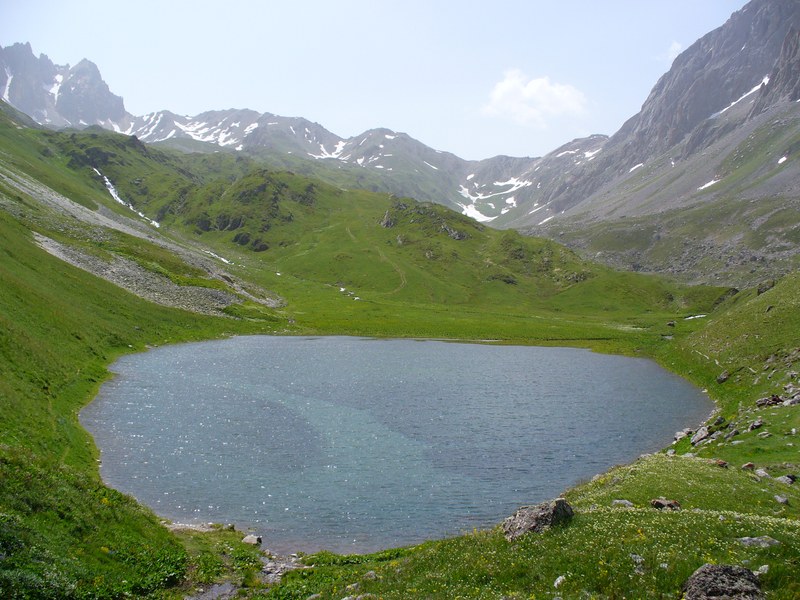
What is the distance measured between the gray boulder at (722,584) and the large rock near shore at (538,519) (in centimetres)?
782

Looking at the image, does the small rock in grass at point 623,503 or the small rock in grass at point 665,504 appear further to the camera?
the small rock in grass at point 623,503

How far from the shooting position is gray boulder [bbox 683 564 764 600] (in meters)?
13.9

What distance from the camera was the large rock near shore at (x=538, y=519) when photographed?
73.2ft

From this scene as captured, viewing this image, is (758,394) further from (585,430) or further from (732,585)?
(732,585)

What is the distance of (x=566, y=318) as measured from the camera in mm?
185125

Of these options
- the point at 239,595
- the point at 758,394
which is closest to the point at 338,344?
the point at 758,394

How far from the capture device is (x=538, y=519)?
74.4 feet

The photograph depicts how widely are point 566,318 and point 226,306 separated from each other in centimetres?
A: 11923

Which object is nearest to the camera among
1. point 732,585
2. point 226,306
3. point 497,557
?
point 732,585

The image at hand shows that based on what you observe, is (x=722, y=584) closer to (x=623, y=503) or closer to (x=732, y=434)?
(x=623, y=503)

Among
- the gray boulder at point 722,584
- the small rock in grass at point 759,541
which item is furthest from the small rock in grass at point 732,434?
the gray boulder at point 722,584

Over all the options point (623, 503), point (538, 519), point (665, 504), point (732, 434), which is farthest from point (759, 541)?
point (732, 434)

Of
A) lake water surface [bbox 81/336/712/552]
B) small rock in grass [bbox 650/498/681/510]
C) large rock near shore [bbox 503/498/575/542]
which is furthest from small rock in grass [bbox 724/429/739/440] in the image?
large rock near shore [bbox 503/498/575/542]

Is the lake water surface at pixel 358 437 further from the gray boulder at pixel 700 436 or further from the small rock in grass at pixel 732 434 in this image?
the small rock in grass at pixel 732 434
